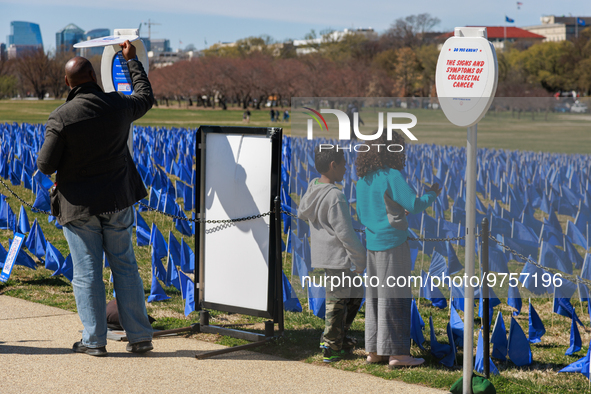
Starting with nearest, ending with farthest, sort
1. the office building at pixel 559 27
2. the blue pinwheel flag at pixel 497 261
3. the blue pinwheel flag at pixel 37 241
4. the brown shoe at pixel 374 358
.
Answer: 1. the brown shoe at pixel 374 358
2. the blue pinwheel flag at pixel 497 261
3. the blue pinwheel flag at pixel 37 241
4. the office building at pixel 559 27

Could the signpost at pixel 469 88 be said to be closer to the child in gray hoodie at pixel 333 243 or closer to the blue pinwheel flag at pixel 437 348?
the blue pinwheel flag at pixel 437 348

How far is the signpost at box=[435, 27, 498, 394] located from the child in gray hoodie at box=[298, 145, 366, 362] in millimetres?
883

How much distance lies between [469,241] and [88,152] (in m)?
2.17

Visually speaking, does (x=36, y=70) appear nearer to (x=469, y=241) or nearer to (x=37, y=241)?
(x=37, y=241)

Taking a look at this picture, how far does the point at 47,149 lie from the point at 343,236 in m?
1.79

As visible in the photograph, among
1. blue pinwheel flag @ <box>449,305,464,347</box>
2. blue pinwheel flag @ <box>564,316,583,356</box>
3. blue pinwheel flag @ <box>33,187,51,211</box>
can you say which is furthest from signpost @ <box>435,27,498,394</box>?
blue pinwheel flag @ <box>33,187,51,211</box>

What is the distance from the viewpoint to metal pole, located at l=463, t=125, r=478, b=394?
3.31m

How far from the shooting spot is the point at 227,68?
8975 cm

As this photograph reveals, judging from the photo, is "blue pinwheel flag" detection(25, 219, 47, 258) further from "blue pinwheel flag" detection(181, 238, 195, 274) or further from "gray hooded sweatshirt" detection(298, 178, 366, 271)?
"gray hooded sweatshirt" detection(298, 178, 366, 271)

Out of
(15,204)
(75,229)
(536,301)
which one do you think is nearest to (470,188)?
(75,229)

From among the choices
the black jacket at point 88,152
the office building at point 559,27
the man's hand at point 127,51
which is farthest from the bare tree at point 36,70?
the office building at point 559,27

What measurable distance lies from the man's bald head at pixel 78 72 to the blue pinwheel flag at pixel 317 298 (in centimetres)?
190

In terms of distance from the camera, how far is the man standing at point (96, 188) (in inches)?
151

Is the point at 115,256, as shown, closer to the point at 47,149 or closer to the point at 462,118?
the point at 47,149
